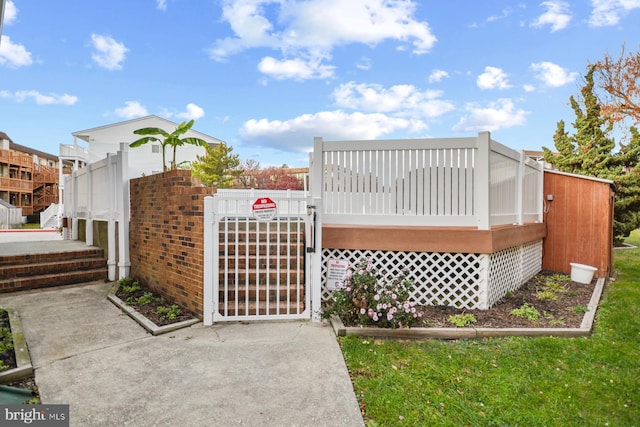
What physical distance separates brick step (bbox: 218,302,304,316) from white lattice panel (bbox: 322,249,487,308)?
2.01 feet

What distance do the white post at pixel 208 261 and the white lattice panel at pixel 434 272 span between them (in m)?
1.62

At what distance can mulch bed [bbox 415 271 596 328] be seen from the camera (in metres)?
4.54

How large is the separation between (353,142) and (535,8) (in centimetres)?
852

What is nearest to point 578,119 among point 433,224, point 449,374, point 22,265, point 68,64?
point 433,224

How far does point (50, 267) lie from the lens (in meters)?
6.35

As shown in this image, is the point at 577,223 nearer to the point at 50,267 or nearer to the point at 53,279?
the point at 53,279

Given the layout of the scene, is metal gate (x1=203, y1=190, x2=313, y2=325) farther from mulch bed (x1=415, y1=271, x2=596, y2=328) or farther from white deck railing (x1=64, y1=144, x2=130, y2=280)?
white deck railing (x1=64, y1=144, x2=130, y2=280)

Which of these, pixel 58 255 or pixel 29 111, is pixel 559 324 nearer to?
pixel 58 255

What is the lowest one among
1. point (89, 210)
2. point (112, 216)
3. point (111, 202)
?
point (112, 216)

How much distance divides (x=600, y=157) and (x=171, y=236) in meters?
13.1

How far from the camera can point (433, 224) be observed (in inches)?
206

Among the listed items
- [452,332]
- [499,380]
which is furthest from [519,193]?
[499,380]

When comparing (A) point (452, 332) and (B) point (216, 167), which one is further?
(B) point (216, 167)

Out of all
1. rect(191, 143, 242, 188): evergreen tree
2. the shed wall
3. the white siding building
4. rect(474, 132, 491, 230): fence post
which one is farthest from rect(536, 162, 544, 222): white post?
the white siding building
